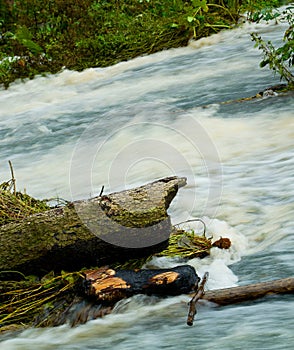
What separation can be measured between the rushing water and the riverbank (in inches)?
14.7

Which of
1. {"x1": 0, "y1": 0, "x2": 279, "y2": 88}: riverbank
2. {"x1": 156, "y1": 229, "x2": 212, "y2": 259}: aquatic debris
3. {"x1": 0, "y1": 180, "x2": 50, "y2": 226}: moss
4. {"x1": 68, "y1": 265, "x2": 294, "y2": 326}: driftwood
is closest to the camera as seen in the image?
{"x1": 68, "y1": 265, "x2": 294, "y2": 326}: driftwood

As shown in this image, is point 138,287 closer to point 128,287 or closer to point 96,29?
point 128,287

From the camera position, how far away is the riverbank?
40.0 ft

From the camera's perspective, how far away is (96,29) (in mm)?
13828

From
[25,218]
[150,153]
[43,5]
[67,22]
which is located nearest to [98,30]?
[67,22]

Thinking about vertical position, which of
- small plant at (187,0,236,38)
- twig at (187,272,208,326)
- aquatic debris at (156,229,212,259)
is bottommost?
aquatic debris at (156,229,212,259)

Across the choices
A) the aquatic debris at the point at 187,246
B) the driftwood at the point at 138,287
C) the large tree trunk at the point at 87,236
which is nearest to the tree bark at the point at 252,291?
the driftwood at the point at 138,287

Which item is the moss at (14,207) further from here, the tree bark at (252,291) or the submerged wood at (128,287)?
the tree bark at (252,291)

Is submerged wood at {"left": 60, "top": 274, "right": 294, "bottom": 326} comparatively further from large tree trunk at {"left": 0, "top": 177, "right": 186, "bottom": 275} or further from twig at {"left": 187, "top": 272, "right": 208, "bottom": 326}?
large tree trunk at {"left": 0, "top": 177, "right": 186, "bottom": 275}

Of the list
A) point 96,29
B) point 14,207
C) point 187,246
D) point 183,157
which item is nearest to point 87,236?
point 187,246

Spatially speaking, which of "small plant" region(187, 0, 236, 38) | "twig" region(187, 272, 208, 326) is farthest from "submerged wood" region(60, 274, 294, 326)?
"small plant" region(187, 0, 236, 38)

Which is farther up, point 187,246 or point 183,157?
point 187,246

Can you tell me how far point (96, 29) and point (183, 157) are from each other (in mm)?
7451

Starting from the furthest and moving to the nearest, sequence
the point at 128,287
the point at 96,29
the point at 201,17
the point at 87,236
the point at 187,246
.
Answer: the point at 96,29 → the point at 201,17 → the point at 187,246 → the point at 87,236 → the point at 128,287
